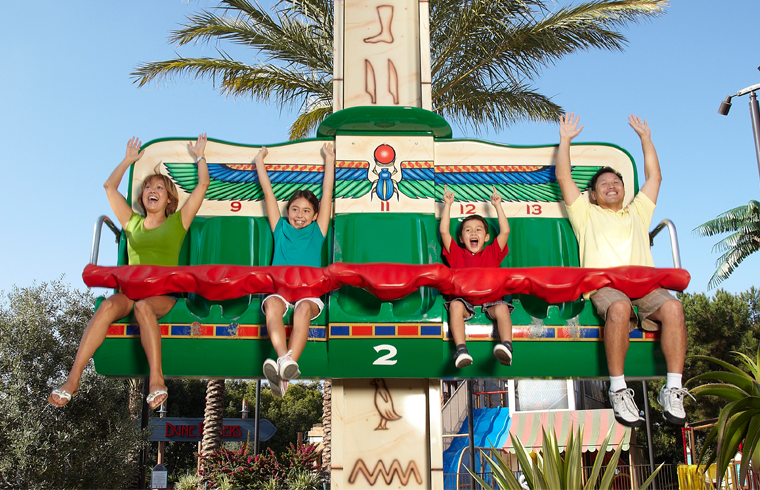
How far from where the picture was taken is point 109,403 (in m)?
7.71

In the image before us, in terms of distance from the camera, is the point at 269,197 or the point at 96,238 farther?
the point at 269,197

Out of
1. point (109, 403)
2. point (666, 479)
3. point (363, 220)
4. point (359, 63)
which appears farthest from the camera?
point (666, 479)

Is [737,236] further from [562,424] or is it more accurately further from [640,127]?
[640,127]

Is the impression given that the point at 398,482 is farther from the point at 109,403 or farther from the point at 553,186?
the point at 109,403

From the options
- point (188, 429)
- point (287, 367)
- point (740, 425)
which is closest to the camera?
point (287, 367)

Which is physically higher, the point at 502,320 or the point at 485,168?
the point at 485,168

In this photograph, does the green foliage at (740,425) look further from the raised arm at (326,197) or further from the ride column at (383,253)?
the raised arm at (326,197)

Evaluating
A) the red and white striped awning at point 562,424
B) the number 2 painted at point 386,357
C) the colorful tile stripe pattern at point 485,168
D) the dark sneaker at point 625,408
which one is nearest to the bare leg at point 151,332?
the number 2 painted at point 386,357

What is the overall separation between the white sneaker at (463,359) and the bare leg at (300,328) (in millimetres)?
1002

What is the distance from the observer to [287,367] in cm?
401

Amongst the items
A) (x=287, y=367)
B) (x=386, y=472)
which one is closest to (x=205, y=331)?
(x=287, y=367)

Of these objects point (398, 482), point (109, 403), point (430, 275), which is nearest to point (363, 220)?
point (430, 275)

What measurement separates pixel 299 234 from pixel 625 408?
254cm

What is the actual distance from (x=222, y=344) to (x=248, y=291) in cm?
45
